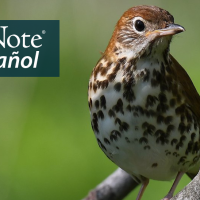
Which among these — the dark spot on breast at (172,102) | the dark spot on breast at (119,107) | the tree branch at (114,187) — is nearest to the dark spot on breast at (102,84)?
the dark spot on breast at (119,107)

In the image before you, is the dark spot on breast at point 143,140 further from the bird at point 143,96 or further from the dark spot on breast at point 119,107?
the dark spot on breast at point 119,107

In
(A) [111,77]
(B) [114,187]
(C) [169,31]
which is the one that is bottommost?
(B) [114,187]

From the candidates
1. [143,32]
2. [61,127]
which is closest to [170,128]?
[143,32]

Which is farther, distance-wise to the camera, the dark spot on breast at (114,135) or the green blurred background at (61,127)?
the green blurred background at (61,127)

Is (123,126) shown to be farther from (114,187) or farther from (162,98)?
(114,187)

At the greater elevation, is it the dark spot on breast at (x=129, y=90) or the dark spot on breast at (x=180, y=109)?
the dark spot on breast at (x=129, y=90)

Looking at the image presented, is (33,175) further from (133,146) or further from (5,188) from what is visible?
(133,146)

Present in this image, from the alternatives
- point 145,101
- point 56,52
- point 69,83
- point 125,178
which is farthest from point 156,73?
point 56,52

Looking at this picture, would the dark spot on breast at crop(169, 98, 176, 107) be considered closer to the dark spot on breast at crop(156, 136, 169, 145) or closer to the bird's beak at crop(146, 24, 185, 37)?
the dark spot on breast at crop(156, 136, 169, 145)
